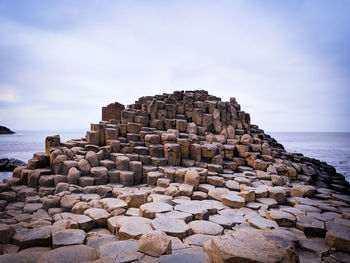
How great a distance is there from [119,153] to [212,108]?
6.34m

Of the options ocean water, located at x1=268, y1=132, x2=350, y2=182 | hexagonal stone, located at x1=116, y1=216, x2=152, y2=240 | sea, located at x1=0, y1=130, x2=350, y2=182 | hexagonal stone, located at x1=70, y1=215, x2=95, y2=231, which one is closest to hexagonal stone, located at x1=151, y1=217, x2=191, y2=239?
hexagonal stone, located at x1=116, y1=216, x2=152, y2=240

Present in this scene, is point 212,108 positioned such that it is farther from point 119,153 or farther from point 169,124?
point 119,153

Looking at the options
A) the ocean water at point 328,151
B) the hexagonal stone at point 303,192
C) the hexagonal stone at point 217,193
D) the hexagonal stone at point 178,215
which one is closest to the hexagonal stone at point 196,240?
the hexagonal stone at point 178,215

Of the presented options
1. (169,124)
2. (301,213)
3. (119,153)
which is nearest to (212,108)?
(169,124)

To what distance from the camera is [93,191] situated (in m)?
6.81

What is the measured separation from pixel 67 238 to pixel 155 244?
1.78 meters

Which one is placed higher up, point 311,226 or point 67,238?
point 67,238

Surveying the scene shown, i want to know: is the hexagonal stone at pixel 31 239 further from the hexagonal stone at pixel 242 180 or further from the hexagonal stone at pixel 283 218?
the hexagonal stone at pixel 242 180

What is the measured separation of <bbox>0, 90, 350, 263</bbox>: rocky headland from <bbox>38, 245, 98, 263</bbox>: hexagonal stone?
0.01 metres

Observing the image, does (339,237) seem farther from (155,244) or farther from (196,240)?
(155,244)

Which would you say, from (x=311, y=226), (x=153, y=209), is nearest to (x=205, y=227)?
(x=153, y=209)

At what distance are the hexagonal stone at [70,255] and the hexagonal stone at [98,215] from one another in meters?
1.43

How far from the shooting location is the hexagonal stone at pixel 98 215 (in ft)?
15.5

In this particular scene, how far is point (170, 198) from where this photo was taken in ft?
19.4
